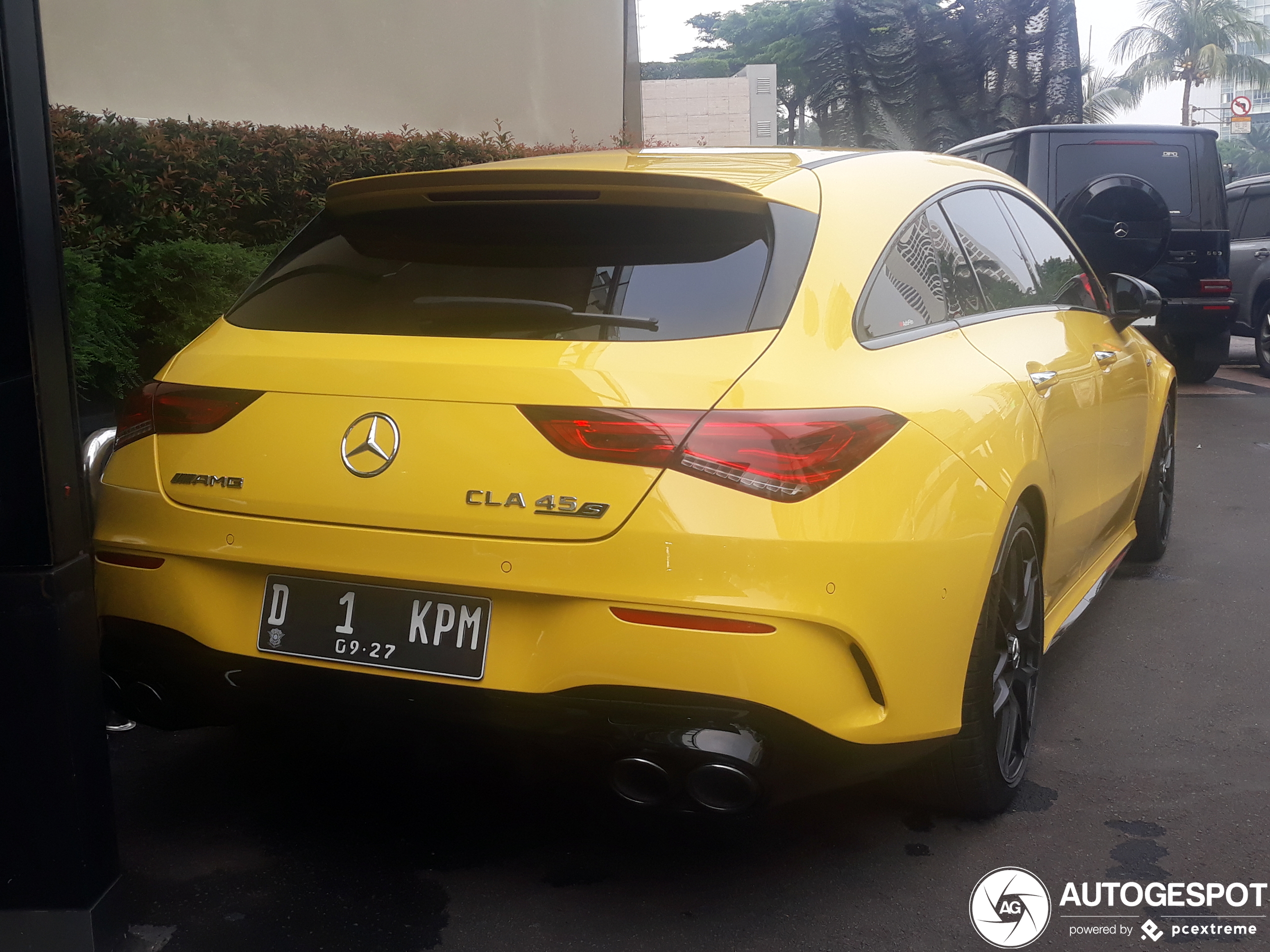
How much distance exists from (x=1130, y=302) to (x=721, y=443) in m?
3.13

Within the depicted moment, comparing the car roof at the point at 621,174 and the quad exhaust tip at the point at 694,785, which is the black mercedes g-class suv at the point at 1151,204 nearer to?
the car roof at the point at 621,174

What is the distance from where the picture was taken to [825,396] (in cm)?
248

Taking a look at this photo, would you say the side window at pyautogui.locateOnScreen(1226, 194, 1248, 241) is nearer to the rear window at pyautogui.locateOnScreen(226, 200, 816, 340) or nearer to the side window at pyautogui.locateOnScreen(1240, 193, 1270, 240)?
the side window at pyautogui.locateOnScreen(1240, 193, 1270, 240)

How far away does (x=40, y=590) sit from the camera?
233 cm

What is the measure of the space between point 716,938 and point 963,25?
33.2 m

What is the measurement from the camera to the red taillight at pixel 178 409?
2680 millimetres

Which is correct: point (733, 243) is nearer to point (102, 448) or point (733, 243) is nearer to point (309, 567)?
point (309, 567)

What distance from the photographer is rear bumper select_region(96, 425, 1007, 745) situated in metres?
2.35

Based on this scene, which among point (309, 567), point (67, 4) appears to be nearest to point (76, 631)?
point (309, 567)

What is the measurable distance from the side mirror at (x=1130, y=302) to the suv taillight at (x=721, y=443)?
8.88 ft

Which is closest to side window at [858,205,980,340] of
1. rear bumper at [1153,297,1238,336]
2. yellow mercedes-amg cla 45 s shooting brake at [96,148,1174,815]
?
yellow mercedes-amg cla 45 s shooting brake at [96,148,1174,815]

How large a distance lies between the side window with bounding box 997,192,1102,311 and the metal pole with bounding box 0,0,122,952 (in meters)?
2.85

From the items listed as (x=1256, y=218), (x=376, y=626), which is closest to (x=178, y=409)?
(x=376, y=626)

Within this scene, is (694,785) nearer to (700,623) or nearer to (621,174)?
(700,623)
